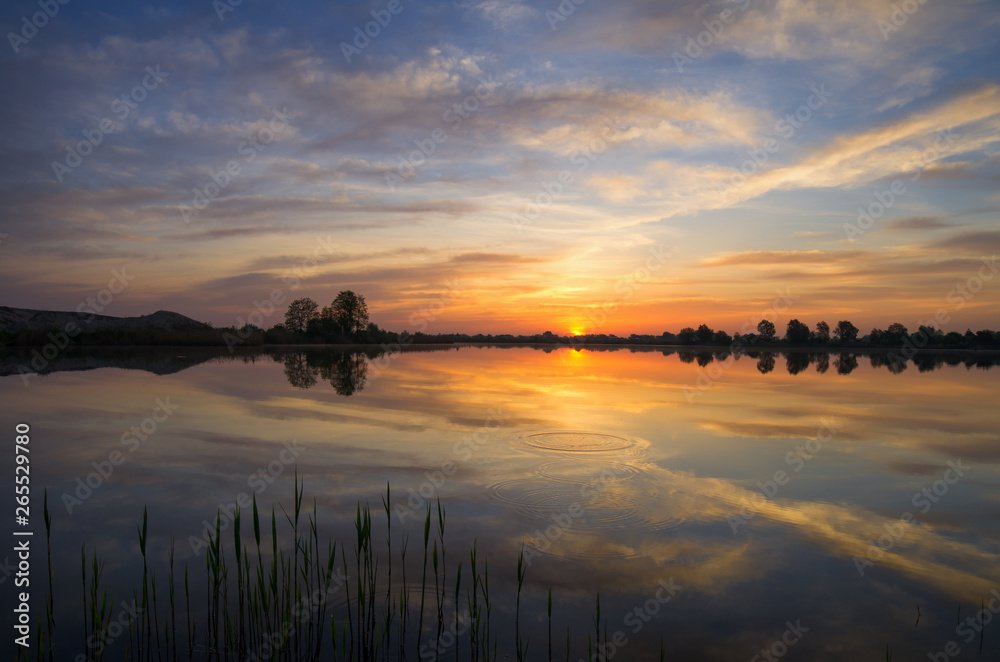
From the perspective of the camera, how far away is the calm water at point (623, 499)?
521 cm

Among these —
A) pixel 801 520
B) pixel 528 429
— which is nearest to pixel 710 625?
pixel 801 520

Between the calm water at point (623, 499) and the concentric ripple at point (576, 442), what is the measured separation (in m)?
0.12

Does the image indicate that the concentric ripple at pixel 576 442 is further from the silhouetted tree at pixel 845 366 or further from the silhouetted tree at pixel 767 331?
the silhouetted tree at pixel 767 331

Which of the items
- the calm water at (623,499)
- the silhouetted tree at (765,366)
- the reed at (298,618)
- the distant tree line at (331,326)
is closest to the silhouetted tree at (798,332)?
the silhouetted tree at (765,366)

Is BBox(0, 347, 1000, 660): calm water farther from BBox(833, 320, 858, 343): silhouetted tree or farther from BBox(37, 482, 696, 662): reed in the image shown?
BBox(833, 320, 858, 343): silhouetted tree

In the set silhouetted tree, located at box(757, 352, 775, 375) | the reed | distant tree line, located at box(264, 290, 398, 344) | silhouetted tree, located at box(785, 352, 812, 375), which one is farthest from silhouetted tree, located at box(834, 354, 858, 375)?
distant tree line, located at box(264, 290, 398, 344)

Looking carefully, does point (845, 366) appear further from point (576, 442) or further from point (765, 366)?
point (576, 442)

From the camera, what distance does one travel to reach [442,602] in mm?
5117

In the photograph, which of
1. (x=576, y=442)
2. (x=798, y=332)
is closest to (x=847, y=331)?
(x=798, y=332)

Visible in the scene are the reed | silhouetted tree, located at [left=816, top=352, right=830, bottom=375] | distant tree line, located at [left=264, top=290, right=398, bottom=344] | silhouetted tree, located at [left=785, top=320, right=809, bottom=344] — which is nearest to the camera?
the reed

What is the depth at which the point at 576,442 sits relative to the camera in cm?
1288

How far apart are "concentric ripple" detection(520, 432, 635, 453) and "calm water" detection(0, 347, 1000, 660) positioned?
0.12 meters

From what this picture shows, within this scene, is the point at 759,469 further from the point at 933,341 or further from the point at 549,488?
the point at 933,341

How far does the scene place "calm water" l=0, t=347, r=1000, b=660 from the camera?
5.21 metres
